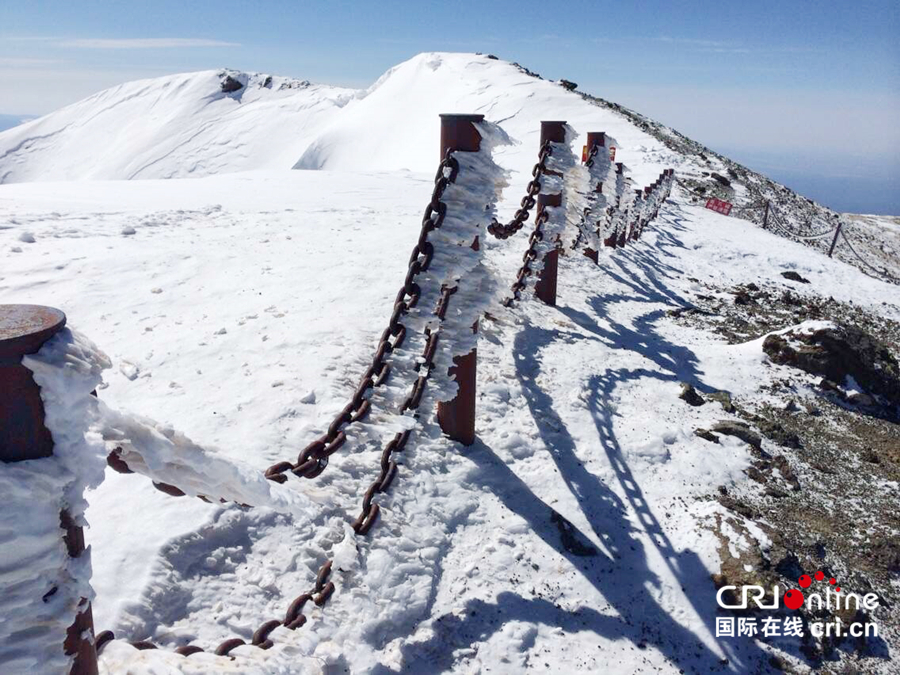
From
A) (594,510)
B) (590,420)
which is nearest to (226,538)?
(594,510)

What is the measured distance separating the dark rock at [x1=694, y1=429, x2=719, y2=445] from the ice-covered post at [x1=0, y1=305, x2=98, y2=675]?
3.49m

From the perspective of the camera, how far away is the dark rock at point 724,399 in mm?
4215

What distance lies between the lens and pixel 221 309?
4430mm

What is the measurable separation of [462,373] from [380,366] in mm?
822

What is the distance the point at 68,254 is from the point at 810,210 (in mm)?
23964

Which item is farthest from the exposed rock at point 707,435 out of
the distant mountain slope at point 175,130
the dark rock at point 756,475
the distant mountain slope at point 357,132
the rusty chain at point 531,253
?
the distant mountain slope at point 175,130

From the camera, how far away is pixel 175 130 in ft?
137

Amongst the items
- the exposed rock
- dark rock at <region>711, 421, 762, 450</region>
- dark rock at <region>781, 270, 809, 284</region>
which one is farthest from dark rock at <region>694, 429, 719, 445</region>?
dark rock at <region>781, 270, 809, 284</region>

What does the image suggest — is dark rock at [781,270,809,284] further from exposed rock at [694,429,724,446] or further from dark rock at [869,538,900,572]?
dark rock at [869,538,900,572]

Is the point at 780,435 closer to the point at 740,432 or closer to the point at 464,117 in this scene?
the point at 740,432

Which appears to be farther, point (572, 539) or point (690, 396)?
point (690, 396)

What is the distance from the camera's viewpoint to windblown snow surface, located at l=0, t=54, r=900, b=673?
2176mm

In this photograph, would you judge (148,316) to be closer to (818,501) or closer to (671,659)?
(671,659)

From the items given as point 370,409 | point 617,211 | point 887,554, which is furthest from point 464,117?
point 617,211
